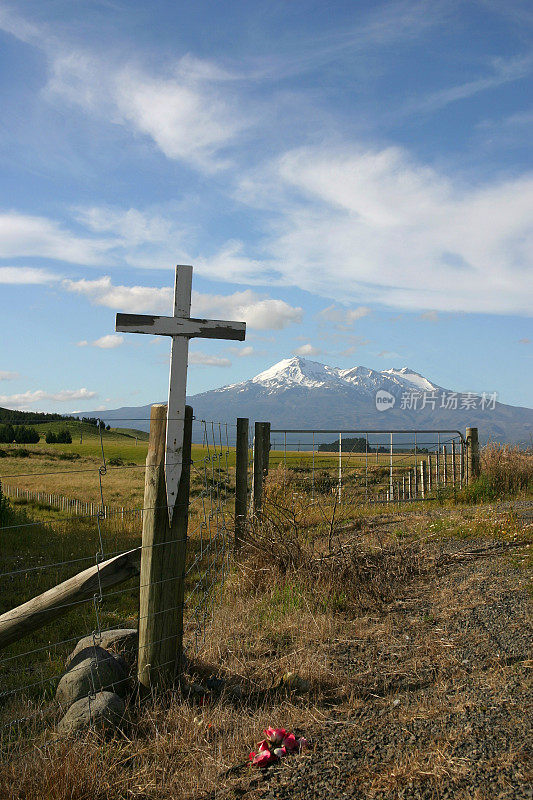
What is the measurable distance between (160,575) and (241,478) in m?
4.24

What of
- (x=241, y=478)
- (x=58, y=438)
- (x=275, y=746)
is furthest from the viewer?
(x=58, y=438)

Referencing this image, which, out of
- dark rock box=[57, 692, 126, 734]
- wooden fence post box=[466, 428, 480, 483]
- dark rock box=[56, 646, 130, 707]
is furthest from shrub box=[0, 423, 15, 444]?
dark rock box=[57, 692, 126, 734]

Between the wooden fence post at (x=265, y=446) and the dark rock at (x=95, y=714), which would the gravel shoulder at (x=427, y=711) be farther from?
the wooden fence post at (x=265, y=446)

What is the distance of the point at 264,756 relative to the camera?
3.21 metres

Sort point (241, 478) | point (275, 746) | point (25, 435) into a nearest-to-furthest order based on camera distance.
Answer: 1. point (275, 746)
2. point (241, 478)
3. point (25, 435)

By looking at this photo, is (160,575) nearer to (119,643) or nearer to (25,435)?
(119,643)

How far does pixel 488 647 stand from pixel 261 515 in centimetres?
294

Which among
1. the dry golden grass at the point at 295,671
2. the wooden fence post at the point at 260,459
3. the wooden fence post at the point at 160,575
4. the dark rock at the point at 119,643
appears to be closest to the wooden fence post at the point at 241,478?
the dry golden grass at the point at 295,671

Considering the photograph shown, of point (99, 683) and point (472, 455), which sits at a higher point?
point (472, 455)

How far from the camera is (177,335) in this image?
4.06 m

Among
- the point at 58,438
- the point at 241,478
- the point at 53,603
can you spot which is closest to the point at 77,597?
the point at 53,603

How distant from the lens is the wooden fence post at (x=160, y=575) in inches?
154

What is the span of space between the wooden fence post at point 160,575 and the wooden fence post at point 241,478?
3218 millimetres

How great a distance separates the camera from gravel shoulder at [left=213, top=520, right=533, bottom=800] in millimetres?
2979
